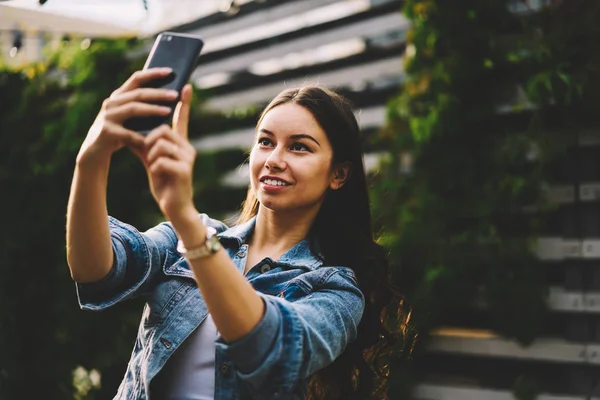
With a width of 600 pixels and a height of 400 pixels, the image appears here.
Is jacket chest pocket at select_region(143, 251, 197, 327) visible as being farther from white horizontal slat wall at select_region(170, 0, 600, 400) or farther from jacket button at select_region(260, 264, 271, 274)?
white horizontal slat wall at select_region(170, 0, 600, 400)

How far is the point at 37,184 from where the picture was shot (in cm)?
455

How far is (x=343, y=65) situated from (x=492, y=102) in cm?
100

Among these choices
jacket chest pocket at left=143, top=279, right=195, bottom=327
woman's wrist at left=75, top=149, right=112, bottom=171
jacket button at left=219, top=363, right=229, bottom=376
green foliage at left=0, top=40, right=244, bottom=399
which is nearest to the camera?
woman's wrist at left=75, top=149, right=112, bottom=171

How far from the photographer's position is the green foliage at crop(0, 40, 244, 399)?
4199mm

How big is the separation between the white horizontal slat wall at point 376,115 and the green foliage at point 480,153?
101 millimetres

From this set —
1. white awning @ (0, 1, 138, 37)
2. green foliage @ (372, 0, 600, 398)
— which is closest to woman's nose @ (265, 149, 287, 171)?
green foliage @ (372, 0, 600, 398)

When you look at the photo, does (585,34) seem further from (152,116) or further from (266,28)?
(152,116)

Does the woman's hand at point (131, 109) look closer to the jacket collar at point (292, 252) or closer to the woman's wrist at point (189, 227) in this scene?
the woman's wrist at point (189, 227)

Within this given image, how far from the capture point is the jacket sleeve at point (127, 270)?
57.6 inches

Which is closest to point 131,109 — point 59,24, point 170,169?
point 170,169

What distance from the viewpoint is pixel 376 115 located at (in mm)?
3670

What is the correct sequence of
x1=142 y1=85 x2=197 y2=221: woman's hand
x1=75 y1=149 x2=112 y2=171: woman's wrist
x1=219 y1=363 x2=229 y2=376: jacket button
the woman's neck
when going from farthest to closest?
the woman's neck < x1=219 y1=363 x2=229 y2=376: jacket button < x1=75 y1=149 x2=112 y2=171: woman's wrist < x1=142 y1=85 x2=197 y2=221: woman's hand

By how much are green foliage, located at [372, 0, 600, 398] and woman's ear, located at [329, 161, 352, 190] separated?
1.28m

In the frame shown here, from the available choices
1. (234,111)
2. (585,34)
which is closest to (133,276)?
(585,34)
